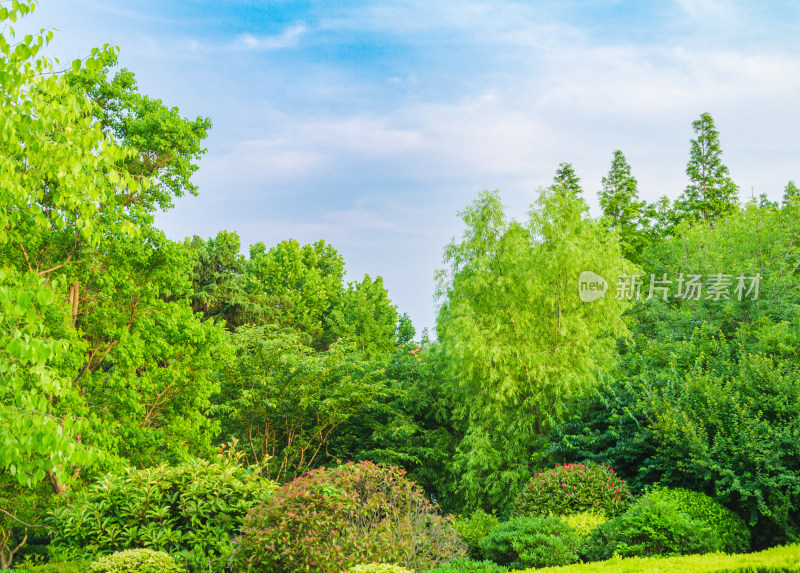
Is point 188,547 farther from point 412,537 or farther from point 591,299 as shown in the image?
point 591,299

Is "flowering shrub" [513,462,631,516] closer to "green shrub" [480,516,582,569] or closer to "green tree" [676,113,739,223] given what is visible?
"green shrub" [480,516,582,569]

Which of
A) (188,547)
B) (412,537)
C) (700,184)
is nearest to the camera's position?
(412,537)

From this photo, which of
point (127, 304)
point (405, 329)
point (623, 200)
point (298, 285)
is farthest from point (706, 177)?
point (127, 304)

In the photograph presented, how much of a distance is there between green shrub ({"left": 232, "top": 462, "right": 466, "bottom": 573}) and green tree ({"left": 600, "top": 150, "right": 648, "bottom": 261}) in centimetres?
2297

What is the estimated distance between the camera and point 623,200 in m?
28.6

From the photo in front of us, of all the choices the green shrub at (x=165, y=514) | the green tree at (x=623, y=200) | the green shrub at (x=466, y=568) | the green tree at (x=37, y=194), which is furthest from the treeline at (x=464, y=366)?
the green tree at (x=623, y=200)

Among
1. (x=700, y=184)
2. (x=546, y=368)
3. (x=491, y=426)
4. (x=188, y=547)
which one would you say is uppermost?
(x=700, y=184)

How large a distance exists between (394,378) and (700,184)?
1966cm

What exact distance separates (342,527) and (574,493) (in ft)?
16.9

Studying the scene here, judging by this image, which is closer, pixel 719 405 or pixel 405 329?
pixel 719 405

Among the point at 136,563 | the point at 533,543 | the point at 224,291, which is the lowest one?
the point at 136,563

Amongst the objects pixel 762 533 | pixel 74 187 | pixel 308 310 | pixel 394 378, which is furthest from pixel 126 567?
pixel 308 310

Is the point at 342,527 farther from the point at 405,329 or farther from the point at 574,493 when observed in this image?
the point at 405,329

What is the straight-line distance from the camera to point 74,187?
504 cm
